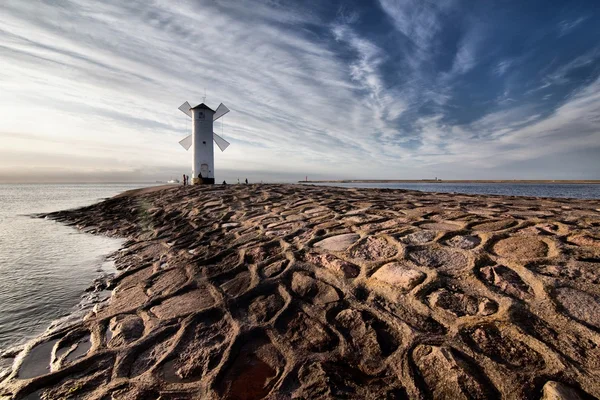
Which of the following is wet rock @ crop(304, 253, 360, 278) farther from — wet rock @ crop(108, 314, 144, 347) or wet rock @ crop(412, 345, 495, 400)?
wet rock @ crop(108, 314, 144, 347)

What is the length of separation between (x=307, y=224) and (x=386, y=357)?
3.90 m

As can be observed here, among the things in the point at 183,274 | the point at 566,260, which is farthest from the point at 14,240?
the point at 566,260

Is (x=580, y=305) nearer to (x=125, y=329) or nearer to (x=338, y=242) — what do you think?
(x=338, y=242)

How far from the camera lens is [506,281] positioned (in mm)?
3238

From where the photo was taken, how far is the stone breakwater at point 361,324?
246 cm

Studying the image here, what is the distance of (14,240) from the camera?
35.5 feet

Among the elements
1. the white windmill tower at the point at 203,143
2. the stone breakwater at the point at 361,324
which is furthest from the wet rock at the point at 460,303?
the white windmill tower at the point at 203,143

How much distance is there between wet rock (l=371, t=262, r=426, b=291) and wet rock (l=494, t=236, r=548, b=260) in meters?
1.18

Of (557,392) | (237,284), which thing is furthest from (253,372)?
(557,392)

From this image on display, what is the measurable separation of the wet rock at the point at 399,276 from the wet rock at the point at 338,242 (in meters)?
0.93

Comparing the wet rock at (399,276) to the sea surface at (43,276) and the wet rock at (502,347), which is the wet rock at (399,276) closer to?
the wet rock at (502,347)

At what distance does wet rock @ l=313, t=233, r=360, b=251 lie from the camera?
4.84 meters

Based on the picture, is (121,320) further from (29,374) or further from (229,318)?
(229,318)

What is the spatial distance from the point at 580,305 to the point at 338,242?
10.0 ft
